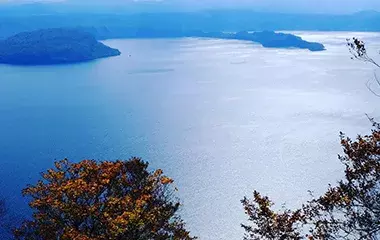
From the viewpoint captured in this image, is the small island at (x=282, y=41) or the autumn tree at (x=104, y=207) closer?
the autumn tree at (x=104, y=207)

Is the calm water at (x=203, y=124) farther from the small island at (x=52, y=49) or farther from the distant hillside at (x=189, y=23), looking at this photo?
the distant hillside at (x=189, y=23)

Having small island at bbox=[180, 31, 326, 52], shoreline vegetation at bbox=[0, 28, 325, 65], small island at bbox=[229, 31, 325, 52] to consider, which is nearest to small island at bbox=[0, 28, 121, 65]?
shoreline vegetation at bbox=[0, 28, 325, 65]

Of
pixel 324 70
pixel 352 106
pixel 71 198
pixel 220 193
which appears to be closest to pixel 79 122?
pixel 220 193

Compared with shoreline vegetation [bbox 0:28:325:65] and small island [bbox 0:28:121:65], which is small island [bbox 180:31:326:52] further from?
small island [bbox 0:28:121:65]

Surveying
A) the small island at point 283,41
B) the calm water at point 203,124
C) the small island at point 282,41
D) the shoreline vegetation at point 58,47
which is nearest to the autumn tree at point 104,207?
the calm water at point 203,124

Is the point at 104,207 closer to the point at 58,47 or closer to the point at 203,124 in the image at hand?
the point at 203,124

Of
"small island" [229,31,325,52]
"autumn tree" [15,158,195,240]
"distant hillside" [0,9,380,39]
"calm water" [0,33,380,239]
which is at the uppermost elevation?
"distant hillside" [0,9,380,39]

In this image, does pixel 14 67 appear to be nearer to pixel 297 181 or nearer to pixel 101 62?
pixel 101 62
